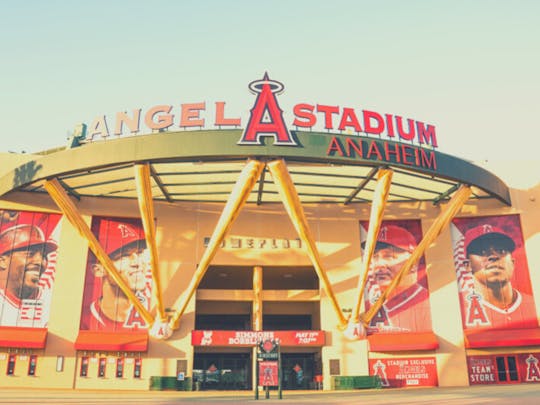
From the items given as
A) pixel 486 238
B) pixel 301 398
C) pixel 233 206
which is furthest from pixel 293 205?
pixel 486 238

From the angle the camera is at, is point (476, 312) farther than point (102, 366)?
Yes

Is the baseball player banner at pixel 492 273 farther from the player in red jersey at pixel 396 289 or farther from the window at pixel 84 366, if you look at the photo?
the window at pixel 84 366

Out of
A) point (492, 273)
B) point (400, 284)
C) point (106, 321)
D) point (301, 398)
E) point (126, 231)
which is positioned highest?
point (126, 231)

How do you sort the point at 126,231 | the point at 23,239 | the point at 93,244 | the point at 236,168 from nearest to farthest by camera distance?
the point at 236,168
the point at 93,244
the point at 23,239
the point at 126,231

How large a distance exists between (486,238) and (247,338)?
2018 cm

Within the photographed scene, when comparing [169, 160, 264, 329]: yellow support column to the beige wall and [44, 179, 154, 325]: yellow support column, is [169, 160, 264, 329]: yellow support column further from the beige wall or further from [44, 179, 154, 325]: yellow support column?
the beige wall

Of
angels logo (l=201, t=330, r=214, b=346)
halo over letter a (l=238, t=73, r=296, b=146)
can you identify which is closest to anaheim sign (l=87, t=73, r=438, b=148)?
halo over letter a (l=238, t=73, r=296, b=146)

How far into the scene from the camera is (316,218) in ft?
136

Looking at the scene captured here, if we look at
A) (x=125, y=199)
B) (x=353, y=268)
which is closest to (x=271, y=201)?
(x=353, y=268)

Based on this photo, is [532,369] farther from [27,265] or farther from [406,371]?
[27,265]

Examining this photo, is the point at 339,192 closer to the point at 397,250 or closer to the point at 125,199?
the point at 397,250

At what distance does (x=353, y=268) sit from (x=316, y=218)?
4928 mm

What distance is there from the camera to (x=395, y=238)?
136 ft

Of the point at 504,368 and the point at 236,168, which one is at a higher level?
the point at 236,168
